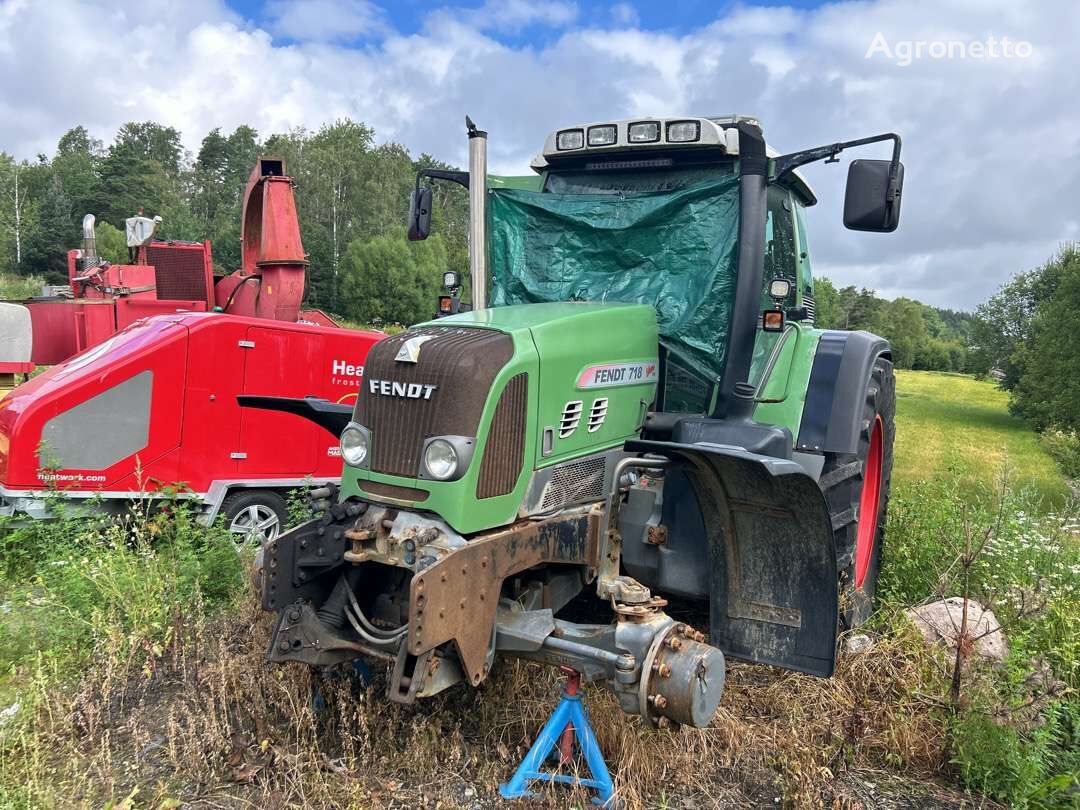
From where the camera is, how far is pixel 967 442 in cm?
2005

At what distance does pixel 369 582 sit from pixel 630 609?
3.58 ft

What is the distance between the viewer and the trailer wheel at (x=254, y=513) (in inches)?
234

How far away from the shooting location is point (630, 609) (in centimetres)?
310

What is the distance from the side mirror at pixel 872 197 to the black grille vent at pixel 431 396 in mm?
1771

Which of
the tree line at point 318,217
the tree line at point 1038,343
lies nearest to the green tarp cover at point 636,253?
the tree line at point 1038,343

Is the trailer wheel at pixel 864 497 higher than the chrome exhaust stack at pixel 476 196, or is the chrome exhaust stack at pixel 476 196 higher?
the chrome exhaust stack at pixel 476 196

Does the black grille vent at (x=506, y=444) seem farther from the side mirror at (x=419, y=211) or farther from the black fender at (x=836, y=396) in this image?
the side mirror at (x=419, y=211)

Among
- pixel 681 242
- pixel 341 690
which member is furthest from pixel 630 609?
pixel 681 242

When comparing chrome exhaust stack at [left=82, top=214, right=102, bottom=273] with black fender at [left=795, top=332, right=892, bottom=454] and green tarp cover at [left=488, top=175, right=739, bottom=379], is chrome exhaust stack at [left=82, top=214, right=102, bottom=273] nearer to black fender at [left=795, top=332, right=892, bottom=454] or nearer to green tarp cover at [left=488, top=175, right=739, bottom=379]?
green tarp cover at [left=488, top=175, right=739, bottom=379]

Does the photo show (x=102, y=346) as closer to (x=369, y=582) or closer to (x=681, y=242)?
(x=369, y=582)

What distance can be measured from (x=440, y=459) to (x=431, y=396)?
0.26 meters

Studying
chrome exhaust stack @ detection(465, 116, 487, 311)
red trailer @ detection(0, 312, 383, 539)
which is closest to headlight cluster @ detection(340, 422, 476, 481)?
chrome exhaust stack @ detection(465, 116, 487, 311)

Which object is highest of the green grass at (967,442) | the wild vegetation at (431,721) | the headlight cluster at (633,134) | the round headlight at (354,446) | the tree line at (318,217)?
the tree line at (318,217)

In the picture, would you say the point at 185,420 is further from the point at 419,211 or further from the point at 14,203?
the point at 14,203
